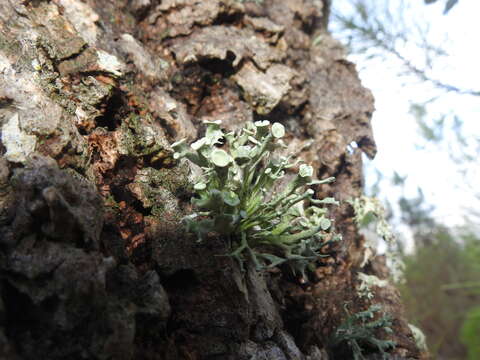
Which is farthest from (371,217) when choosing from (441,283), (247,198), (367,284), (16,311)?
(441,283)

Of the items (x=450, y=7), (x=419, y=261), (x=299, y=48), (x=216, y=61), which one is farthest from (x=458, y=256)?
(x=216, y=61)

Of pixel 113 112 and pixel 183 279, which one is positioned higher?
pixel 113 112

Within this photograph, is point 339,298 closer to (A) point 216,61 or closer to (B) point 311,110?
(B) point 311,110

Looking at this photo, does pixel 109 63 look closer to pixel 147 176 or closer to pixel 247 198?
pixel 147 176

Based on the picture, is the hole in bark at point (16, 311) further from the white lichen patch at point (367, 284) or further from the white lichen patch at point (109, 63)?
the white lichen patch at point (367, 284)

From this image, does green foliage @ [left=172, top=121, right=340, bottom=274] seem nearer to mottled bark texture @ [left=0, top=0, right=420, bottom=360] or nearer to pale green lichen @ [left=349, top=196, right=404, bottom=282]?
mottled bark texture @ [left=0, top=0, right=420, bottom=360]
